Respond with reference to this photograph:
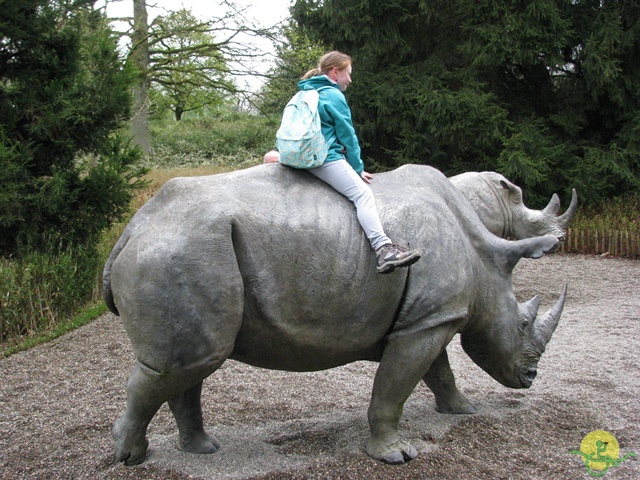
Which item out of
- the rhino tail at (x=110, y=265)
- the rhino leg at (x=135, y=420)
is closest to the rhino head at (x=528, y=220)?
the rhino tail at (x=110, y=265)

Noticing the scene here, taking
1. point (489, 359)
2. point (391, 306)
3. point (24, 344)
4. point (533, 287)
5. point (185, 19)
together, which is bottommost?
point (533, 287)

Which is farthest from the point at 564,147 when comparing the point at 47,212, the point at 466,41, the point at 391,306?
the point at 391,306

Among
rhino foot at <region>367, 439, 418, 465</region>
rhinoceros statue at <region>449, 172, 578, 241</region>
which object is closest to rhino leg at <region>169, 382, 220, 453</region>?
rhino foot at <region>367, 439, 418, 465</region>

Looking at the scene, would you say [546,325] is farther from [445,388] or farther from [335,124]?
[335,124]

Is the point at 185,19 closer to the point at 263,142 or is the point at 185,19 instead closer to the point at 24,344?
the point at 263,142

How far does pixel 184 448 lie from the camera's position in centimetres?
395

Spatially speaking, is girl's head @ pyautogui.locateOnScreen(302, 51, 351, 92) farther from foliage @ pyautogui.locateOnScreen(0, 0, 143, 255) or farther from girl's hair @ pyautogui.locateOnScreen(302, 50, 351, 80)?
foliage @ pyautogui.locateOnScreen(0, 0, 143, 255)

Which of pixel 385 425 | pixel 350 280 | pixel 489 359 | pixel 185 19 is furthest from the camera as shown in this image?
pixel 185 19

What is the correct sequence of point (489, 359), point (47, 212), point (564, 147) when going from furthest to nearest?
point (564, 147)
point (47, 212)
point (489, 359)

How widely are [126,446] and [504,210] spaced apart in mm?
3381

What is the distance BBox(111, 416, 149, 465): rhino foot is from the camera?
3578 millimetres

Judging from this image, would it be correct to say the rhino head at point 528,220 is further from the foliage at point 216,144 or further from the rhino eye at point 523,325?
the foliage at point 216,144

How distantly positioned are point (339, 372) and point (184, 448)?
236 centimetres

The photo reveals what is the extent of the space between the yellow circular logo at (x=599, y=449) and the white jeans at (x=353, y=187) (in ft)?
6.41
